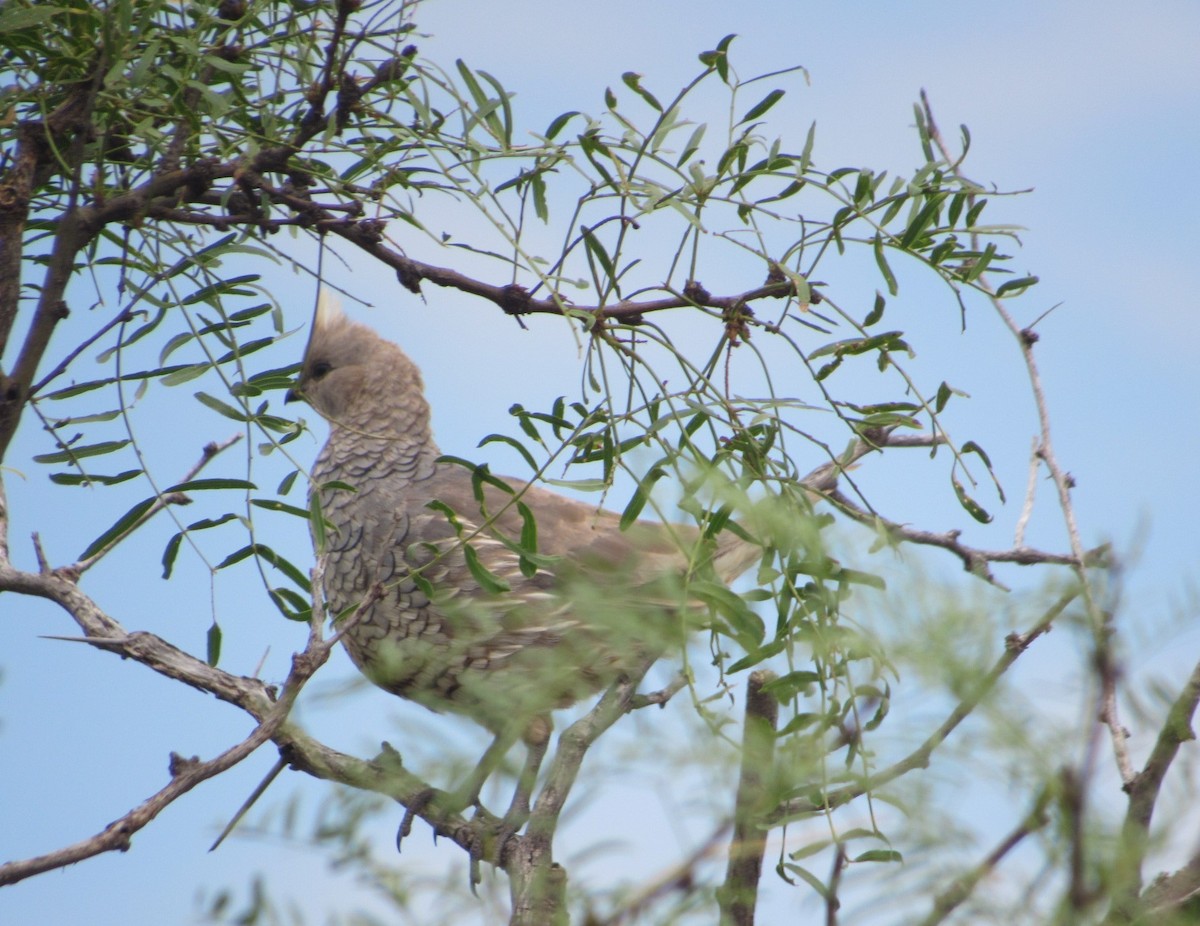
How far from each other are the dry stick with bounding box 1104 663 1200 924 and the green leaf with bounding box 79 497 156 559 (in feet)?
3.51

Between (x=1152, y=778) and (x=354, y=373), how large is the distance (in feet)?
9.15

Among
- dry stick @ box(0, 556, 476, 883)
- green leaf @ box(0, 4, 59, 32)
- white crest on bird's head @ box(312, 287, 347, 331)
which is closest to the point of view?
green leaf @ box(0, 4, 59, 32)

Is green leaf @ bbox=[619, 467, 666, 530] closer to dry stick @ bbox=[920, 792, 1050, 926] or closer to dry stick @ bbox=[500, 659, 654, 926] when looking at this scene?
dry stick @ bbox=[500, 659, 654, 926]

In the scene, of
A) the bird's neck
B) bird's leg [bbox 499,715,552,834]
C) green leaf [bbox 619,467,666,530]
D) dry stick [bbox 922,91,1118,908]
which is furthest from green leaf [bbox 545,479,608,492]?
the bird's neck

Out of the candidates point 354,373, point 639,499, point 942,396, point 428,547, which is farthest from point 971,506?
point 354,373

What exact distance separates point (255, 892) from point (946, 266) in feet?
2.97

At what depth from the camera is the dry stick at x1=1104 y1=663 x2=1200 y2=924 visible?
746 millimetres

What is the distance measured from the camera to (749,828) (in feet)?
3.26

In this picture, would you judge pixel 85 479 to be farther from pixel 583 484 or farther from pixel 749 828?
pixel 749 828

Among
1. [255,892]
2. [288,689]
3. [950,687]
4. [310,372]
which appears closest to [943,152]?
[950,687]

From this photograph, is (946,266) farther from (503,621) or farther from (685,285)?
(503,621)

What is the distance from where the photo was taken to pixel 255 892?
1.07 metres

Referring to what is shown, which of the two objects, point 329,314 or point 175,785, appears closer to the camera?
point 175,785

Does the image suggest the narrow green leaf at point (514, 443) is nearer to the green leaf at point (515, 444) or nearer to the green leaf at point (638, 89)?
the green leaf at point (515, 444)
